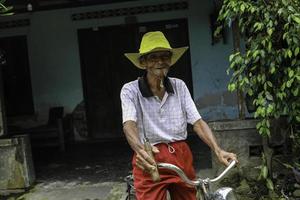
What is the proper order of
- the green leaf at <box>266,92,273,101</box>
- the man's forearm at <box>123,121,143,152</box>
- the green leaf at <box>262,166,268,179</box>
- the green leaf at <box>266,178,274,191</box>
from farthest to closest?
the green leaf at <box>262,166,268,179</box> → the green leaf at <box>266,178,274,191</box> → the green leaf at <box>266,92,273,101</box> → the man's forearm at <box>123,121,143,152</box>

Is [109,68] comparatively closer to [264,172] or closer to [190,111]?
[264,172]

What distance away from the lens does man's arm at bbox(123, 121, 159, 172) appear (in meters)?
2.63

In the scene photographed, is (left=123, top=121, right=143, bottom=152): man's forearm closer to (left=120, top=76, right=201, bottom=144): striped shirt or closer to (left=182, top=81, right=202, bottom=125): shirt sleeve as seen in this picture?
(left=120, top=76, right=201, bottom=144): striped shirt

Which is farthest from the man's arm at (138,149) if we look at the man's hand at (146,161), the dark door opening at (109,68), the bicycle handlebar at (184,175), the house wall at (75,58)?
the dark door opening at (109,68)

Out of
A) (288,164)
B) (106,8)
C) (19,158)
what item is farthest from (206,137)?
(106,8)

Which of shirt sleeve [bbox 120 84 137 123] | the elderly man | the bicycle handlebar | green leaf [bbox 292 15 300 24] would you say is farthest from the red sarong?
green leaf [bbox 292 15 300 24]

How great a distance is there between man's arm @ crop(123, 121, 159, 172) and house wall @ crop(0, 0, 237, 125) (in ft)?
21.2

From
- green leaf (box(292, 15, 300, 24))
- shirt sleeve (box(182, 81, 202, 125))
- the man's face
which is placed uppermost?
green leaf (box(292, 15, 300, 24))

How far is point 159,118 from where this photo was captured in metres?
3.26

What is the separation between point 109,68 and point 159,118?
267 inches

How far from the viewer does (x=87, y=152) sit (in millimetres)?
9086

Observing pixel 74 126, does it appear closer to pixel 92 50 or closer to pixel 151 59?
pixel 92 50

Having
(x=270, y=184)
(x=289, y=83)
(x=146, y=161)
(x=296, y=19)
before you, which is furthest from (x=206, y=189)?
(x=270, y=184)

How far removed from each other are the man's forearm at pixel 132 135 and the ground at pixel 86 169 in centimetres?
312
